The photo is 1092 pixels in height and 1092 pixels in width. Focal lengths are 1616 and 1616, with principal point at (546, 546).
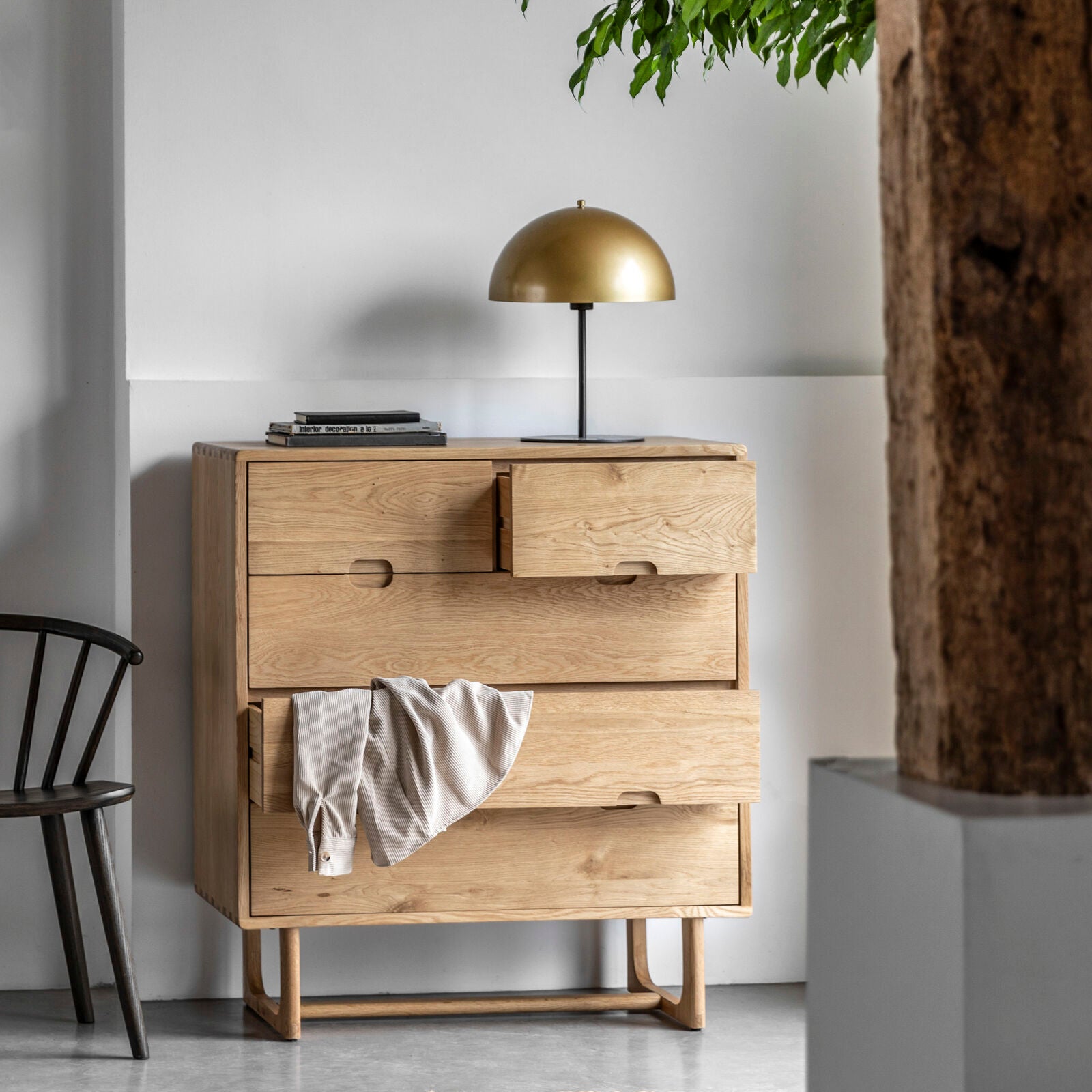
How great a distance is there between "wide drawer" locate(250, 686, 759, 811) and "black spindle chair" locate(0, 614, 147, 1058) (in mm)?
318

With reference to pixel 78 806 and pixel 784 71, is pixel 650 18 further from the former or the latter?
pixel 78 806

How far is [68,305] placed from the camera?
11.2 feet

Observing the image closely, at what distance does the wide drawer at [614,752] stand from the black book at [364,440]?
471 millimetres

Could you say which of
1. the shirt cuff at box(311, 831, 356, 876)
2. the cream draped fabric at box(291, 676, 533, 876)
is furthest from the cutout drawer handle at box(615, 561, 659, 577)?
the shirt cuff at box(311, 831, 356, 876)

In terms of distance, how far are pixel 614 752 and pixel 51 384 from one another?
4.82 feet

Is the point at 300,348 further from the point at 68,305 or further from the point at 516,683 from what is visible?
the point at 516,683

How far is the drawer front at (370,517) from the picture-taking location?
288cm

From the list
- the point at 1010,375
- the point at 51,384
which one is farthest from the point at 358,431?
the point at 1010,375

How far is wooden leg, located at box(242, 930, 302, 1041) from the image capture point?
2.97m

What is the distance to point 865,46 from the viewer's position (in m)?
2.28

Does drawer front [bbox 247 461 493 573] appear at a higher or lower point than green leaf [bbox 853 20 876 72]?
lower

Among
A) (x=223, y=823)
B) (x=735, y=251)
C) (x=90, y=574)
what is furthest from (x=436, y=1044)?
(x=735, y=251)

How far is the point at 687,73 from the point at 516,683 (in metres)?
1.40

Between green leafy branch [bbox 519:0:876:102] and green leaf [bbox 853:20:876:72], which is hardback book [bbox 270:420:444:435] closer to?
green leafy branch [bbox 519:0:876:102]
